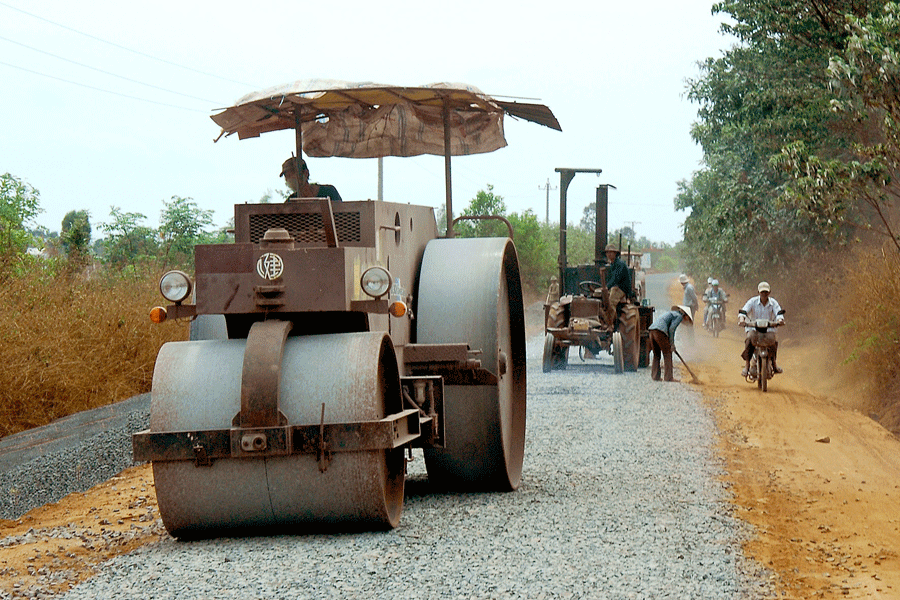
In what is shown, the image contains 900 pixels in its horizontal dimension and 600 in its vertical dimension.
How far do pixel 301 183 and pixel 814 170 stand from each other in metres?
11.6

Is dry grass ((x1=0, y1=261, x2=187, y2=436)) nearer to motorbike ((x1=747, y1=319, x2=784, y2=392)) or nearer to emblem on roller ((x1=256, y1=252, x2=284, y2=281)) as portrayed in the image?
emblem on roller ((x1=256, y1=252, x2=284, y2=281))

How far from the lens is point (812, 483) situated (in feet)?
31.5

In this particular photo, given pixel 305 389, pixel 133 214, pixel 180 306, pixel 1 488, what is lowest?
pixel 1 488

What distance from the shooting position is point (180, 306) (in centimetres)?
618

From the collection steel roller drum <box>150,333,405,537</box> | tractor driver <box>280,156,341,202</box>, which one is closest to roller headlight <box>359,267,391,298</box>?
steel roller drum <box>150,333,405,537</box>

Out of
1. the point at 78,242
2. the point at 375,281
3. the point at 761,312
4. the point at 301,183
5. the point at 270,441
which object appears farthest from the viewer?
the point at 78,242

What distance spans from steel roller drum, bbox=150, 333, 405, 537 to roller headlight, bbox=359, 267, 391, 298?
0.33 m

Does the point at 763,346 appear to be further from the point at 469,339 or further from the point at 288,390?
the point at 288,390

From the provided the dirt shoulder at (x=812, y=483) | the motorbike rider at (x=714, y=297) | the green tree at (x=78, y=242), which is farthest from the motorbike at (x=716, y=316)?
the green tree at (x=78, y=242)

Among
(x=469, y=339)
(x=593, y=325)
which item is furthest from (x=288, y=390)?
(x=593, y=325)

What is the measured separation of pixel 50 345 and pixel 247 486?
30.8ft

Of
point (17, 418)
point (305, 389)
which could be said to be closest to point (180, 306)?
point (305, 389)

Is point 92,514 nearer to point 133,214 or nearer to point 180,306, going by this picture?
point 180,306

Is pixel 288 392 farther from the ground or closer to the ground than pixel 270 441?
farther from the ground
